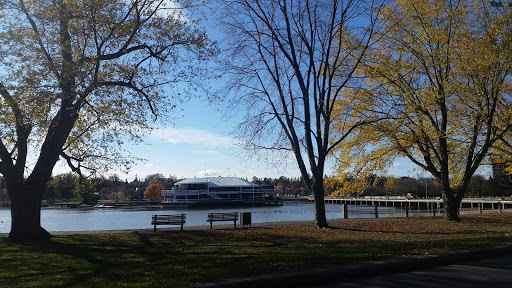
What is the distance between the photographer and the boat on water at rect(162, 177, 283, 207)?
288 feet

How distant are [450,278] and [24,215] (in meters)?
14.1

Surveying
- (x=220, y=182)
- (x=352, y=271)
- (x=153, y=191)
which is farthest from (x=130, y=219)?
(x=153, y=191)

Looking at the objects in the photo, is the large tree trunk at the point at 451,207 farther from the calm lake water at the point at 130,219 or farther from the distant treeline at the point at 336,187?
the calm lake water at the point at 130,219

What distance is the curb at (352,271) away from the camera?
24.9 ft

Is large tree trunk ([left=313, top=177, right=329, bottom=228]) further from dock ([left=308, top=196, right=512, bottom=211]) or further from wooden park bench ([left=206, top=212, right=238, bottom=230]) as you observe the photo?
dock ([left=308, top=196, right=512, bottom=211])

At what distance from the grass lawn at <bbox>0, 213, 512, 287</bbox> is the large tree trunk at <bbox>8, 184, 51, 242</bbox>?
65 centimetres

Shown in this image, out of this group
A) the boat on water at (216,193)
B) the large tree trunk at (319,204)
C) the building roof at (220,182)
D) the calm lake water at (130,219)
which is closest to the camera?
the large tree trunk at (319,204)

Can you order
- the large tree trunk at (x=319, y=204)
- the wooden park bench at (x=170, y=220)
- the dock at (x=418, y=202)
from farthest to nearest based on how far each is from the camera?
the dock at (x=418, y=202) → the large tree trunk at (x=319, y=204) → the wooden park bench at (x=170, y=220)

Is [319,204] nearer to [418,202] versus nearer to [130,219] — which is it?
[130,219]

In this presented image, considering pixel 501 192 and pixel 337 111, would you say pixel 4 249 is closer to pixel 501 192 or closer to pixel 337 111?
pixel 337 111

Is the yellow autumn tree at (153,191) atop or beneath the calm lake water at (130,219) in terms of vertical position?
atop

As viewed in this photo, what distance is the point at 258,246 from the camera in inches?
506

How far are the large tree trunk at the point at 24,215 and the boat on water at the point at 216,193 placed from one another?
235ft

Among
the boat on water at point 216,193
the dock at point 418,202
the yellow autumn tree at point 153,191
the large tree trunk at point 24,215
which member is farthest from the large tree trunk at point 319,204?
the yellow autumn tree at point 153,191
